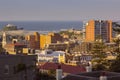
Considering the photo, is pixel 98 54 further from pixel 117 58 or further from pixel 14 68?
pixel 117 58

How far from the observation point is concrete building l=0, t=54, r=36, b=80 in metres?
34.6

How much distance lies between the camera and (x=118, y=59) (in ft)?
86.1

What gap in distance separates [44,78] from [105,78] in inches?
925

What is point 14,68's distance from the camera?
115ft

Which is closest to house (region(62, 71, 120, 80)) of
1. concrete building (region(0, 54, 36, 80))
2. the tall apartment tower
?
concrete building (region(0, 54, 36, 80))

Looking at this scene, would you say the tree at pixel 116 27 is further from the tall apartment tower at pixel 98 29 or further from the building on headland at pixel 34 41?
the tall apartment tower at pixel 98 29

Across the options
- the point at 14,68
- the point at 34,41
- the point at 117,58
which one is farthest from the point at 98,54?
the point at 34,41

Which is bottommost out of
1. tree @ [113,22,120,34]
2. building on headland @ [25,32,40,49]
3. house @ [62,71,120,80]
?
building on headland @ [25,32,40,49]

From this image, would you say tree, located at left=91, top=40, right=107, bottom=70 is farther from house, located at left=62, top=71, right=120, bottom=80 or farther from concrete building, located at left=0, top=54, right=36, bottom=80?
house, located at left=62, top=71, right=120, bottom=80

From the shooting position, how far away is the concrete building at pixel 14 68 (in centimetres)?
3462

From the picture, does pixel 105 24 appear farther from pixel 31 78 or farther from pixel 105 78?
pixel 105 78

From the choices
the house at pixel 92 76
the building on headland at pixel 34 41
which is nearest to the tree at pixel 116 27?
the house at pixel 92 76

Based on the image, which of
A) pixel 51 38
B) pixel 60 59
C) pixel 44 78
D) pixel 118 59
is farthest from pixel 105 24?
pixel 118 59

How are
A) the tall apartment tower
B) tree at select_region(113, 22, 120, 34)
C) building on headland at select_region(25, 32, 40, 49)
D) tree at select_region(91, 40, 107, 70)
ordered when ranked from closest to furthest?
tree at select_region(113, 22, 120, 34) → tree at select_region(91, 40, 107, 70) → building on headland at select_region(25, 32, 40, 49) → the tall apartment tower
